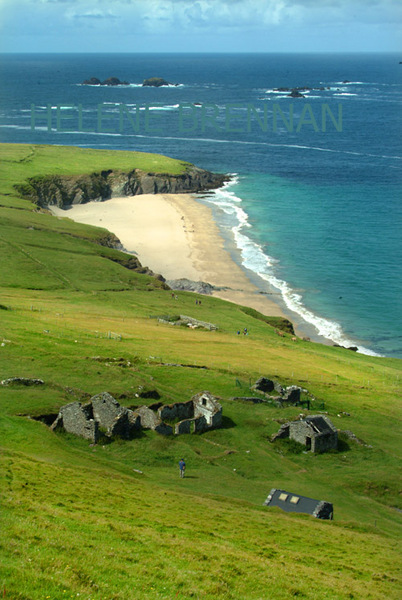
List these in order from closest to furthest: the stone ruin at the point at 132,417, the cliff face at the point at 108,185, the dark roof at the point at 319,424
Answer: the stone ruin at the point at 132,417
the dark roof at the point at 319,424
the cliff face at the point at 108,185

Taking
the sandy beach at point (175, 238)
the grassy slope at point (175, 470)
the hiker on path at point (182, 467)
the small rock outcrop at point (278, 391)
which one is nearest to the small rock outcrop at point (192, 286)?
the sandy beach at point (175, 238)

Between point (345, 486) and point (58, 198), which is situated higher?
point (58, 198)

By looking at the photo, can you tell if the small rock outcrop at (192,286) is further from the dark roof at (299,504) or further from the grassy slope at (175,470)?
the dark roof at (299,504)

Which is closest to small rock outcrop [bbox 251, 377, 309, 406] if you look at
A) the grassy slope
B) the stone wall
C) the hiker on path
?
the grassy slope

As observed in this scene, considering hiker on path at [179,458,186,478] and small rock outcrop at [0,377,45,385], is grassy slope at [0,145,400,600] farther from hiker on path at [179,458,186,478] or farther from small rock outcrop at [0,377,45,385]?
hiker on path at [179,458,186,478]

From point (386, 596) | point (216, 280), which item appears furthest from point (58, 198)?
point (386, 596)

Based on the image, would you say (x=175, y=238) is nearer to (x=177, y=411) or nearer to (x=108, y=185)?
(x=108, y=185)

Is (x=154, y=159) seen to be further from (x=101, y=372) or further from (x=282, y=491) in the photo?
(x=282, y=491)

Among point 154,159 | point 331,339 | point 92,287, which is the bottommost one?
point 331,339
